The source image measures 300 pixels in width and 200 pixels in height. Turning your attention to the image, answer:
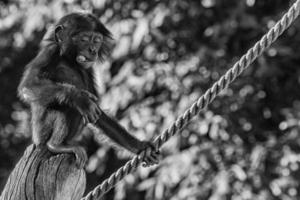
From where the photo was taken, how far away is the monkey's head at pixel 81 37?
13.3 ft

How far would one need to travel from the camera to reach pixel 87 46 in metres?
4.09

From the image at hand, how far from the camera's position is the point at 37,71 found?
3.84m

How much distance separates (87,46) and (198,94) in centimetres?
298

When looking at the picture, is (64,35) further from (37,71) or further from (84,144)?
(84,144)

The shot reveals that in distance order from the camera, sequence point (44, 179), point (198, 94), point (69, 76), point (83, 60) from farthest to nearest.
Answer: point (198, 94) → point (83, 60) → point (69, 76) → point (44, 179)

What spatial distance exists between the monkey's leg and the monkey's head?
1.41 feet

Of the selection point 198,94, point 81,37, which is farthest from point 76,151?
point 198,94

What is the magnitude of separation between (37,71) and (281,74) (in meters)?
3.86

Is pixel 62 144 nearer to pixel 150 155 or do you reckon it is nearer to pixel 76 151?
pixel 76 151

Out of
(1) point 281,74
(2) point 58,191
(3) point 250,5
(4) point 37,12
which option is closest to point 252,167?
(1) point 281,74

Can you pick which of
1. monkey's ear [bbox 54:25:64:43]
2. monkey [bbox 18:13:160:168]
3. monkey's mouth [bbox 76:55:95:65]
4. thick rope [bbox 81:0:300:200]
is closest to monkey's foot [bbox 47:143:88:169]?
monkey [bbox 18:13:160:168]

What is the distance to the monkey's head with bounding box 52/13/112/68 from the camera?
4062mm

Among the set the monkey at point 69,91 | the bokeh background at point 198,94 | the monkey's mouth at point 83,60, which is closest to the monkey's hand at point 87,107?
the monkey at point 69,91

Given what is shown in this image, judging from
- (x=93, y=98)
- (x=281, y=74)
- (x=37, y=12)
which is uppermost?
(x=93, y=98)
